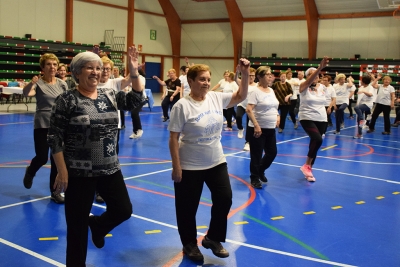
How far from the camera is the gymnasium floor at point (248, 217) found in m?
4.30

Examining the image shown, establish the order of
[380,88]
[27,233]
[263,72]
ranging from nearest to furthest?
[27,233] < [263,72] < [380,88]

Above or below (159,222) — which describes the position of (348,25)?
above

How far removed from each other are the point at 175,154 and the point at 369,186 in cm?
478

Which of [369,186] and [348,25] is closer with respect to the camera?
[369,186]

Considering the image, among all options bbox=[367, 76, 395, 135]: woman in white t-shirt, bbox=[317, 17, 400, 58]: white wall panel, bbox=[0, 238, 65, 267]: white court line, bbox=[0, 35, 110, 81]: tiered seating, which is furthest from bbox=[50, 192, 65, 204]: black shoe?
bbox=[317, 17, 400, 58]: white wall panel

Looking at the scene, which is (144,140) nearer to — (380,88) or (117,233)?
(117,233)

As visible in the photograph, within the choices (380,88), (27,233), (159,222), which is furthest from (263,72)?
(380,88)

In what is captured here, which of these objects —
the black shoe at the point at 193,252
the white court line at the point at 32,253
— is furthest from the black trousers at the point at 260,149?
the white court line at the point at 32,253

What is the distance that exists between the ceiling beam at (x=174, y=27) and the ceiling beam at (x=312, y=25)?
10555mm

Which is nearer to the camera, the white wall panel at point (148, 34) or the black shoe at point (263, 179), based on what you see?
the black shoe at point (263, 179)

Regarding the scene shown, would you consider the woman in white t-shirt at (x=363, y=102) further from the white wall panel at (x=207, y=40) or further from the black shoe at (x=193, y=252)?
the white wall panel at (x=207, y=40)

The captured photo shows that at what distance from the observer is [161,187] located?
6.91 metres

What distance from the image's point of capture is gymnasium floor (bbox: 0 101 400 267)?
4.30 m

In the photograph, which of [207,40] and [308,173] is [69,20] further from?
[308,173]
